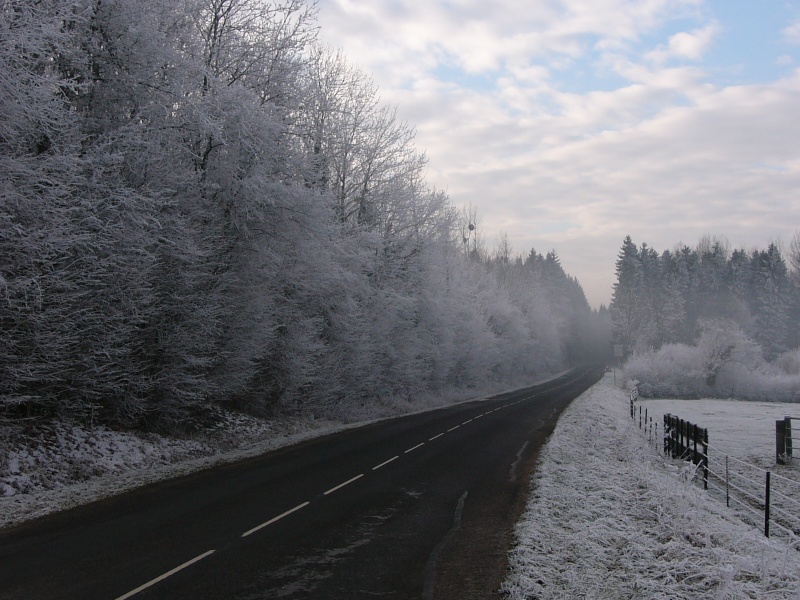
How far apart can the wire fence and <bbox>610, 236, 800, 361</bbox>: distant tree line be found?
73.2 metres

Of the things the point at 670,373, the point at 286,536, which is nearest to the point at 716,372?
the point at 670,373

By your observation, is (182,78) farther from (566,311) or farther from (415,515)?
(566,311)

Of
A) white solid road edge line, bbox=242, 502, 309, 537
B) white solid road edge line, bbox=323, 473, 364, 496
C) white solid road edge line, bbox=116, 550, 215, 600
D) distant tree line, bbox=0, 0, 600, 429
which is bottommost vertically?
white solid road edge line, bbox=323, 473, 364, 496

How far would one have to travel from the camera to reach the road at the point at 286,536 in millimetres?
6898

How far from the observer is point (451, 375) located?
5209 cm

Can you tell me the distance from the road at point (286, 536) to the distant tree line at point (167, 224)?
150 inches

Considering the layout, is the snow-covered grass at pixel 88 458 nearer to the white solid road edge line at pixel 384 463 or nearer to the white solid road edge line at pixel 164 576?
the white solid road edge line at pixel 164 576

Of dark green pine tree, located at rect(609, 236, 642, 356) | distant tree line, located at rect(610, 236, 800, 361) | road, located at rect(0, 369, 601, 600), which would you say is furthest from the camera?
dark green pine tree, located at rect(609, 236, 642, 356)

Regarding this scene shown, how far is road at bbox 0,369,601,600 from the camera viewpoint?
22.6 feet


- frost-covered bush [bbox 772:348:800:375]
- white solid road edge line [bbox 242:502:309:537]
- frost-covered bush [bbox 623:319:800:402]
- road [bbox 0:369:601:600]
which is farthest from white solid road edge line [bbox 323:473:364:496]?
frost-covered bush [bbox 772:348:800:375]

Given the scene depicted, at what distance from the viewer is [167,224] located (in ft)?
52.9

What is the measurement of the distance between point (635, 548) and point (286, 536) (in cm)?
471

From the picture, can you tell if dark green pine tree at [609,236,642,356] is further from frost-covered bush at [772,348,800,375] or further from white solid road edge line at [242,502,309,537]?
white solid road edge line at [242,502,309,537]

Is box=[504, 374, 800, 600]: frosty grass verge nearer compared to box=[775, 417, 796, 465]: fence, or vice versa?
box=[504, 374, 800, 600]: frosty grass verge
